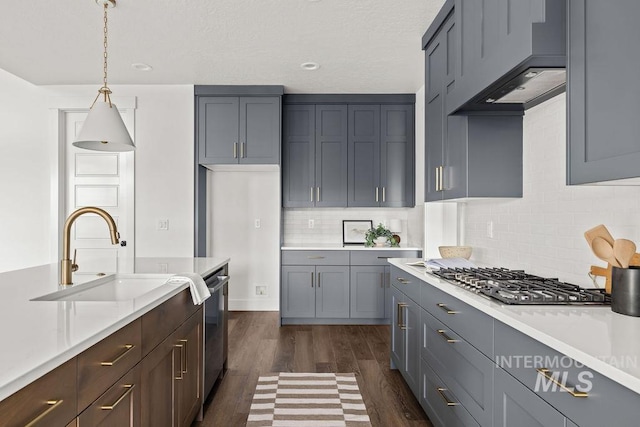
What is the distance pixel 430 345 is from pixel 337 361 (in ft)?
4.40

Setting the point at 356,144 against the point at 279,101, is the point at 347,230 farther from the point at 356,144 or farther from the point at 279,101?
the point at 279,101

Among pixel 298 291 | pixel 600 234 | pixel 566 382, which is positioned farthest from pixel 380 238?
pixel 566 382

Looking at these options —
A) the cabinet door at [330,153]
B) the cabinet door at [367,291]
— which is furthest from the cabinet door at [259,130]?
the cabinet door at [367,291]

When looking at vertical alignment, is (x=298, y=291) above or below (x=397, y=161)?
below

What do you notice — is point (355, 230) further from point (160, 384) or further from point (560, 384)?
point (560, 384)

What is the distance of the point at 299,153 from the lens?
15.7 ft

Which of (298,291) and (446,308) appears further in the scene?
(298,291)

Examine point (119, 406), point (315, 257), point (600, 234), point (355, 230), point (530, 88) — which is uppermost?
point (530, 88)

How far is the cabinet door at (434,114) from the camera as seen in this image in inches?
108

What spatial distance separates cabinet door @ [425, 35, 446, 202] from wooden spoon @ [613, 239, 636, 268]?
147cm

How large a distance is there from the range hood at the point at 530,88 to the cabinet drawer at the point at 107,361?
183 centimetres

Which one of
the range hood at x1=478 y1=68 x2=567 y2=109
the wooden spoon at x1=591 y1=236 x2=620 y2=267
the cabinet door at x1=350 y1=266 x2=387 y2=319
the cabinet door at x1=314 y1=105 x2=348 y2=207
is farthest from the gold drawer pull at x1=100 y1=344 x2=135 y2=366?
the cabinet door at x1=314 y1=105 x2=348 y2=207

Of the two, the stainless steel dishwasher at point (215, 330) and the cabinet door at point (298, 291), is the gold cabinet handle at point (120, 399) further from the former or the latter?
the cabinet door at point (298, 291)

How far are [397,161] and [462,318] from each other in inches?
126
